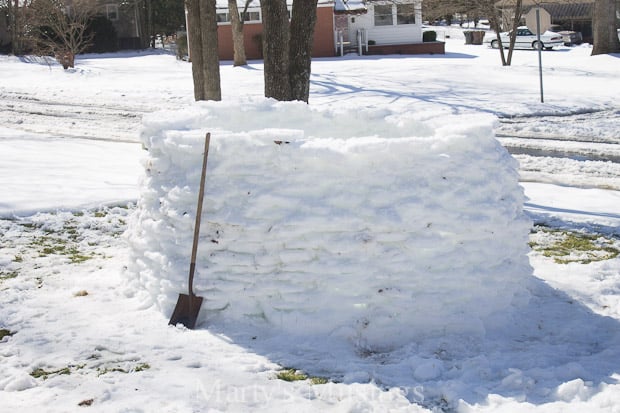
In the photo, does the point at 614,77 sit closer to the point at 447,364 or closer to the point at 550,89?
the point at 550,89

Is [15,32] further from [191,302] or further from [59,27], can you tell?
[191,302]

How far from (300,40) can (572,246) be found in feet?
14.0

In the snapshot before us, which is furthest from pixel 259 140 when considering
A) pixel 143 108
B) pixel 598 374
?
pixel 143 108

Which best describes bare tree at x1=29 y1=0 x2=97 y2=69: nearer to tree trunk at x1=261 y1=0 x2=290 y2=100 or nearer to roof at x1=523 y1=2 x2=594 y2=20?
tree trunk at x1=261 y1=0 x2=290 y2=100

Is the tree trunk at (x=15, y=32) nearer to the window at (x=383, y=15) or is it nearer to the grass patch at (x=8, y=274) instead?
the window at (x=383, y=15)

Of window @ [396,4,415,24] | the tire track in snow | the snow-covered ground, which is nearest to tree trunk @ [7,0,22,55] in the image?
the tire track in snow

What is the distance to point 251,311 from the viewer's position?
5.74 m

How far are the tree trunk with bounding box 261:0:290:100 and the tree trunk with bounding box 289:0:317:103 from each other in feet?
0.28

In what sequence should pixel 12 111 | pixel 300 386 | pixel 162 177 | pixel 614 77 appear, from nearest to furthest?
pixel 300 386 → pixel 162 177 → pixel 12 111 → pixel 614 77

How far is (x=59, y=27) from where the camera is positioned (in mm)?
31234

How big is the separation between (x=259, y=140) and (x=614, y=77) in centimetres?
1982

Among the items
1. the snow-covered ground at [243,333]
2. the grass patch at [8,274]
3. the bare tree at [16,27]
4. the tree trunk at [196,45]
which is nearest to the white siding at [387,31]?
the bare tree at [16,27]

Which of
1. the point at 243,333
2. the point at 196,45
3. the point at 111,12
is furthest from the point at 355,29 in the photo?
the point at 243,333

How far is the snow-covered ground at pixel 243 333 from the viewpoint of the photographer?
467 centimetres
